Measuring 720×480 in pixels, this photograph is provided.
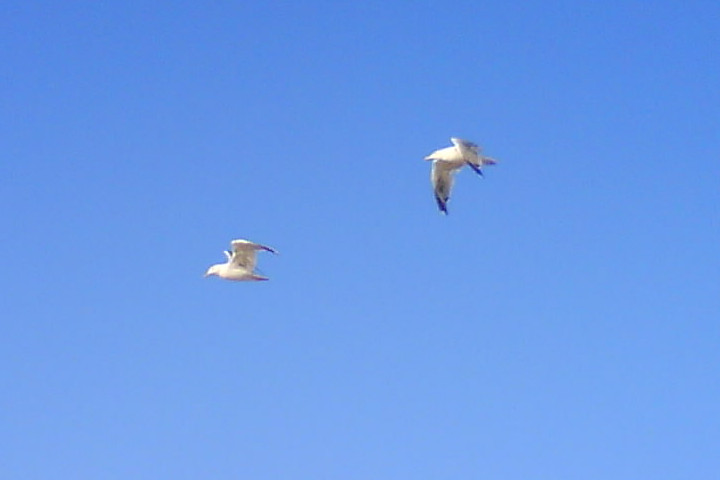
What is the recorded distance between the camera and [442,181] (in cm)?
3797

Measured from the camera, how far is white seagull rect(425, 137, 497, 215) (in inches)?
1396

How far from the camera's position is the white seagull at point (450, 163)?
35.5m

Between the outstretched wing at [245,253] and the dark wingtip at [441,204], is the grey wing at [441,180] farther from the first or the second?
the outstretched wing at [245,253]

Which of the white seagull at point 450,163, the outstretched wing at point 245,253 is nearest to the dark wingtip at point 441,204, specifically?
the white seagull at point 450,163

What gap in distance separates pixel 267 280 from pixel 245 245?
1040mm

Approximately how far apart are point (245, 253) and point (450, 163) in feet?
18.3

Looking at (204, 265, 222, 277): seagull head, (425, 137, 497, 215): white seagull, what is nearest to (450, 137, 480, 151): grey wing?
(425, 137, 497, 215): white seagull

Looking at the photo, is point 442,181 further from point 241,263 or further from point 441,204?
point 241,263

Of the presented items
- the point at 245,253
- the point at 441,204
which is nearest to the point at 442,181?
the point at 441,204

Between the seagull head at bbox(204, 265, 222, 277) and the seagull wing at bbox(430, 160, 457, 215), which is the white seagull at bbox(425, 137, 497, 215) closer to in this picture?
the seagull wing at bbox(430, 160, 457, 215)

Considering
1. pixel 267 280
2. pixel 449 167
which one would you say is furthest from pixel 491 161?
pixel 267 280

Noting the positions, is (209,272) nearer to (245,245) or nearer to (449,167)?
(245,245)

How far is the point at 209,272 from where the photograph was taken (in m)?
39.7

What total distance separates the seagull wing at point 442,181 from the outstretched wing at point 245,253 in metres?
4.77
